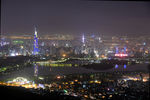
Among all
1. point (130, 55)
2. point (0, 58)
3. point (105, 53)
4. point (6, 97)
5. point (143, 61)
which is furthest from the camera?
Result: point (105, 53)

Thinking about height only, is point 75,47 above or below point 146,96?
above

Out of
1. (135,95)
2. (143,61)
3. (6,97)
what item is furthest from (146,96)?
(143,61)

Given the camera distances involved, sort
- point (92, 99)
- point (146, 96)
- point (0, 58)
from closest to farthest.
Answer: point (146, 96) → point (92, 99) → point (0, 58)

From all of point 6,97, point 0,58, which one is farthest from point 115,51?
point 6,97

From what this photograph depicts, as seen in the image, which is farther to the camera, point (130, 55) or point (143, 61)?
point (130, 55)

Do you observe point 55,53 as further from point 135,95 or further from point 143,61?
point 135,95

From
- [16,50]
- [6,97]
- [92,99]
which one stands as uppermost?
[16,50]

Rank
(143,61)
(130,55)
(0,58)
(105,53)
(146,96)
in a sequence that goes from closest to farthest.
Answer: (146,96)
(143,61)
(0,58)
(130,55)
(105,53)

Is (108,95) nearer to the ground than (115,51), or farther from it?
nearer to the ground

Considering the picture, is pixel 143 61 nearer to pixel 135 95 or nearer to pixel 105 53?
pixel 135 95
